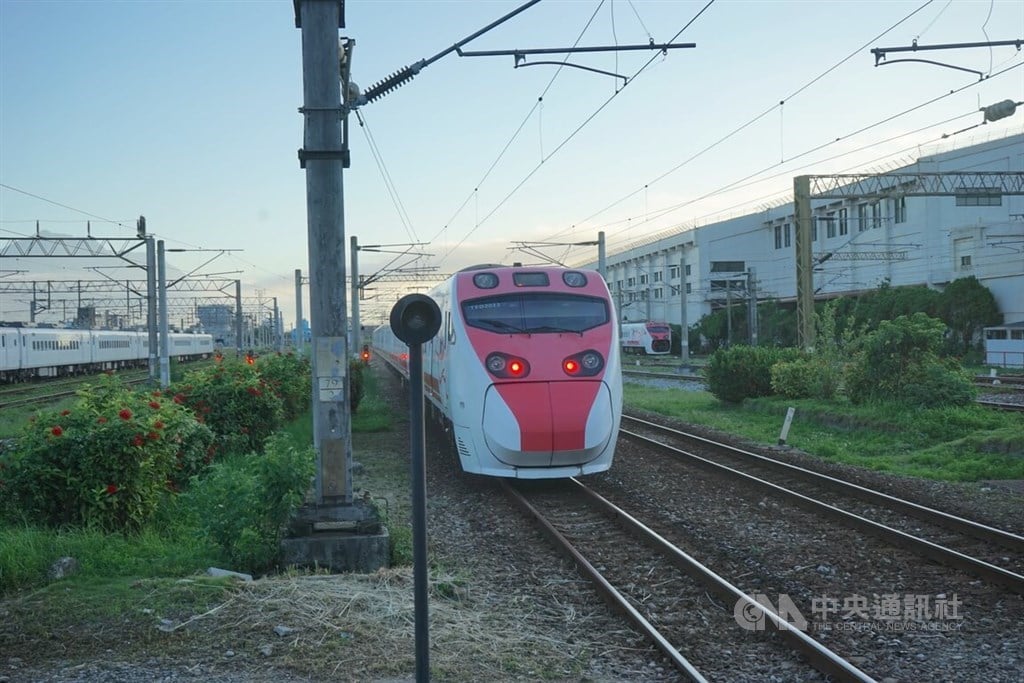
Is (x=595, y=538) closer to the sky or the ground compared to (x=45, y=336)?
closer to the ground

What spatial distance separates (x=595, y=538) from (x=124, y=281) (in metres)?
44.8

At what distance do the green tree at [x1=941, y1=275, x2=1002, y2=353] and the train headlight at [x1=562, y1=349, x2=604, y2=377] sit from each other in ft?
123

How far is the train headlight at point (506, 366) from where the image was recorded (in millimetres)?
12062

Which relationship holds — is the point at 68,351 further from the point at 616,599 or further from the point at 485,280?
the point at 616,599

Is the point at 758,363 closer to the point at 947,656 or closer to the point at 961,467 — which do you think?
the point at 961,467

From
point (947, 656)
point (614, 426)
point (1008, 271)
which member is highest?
point (1008, 271)

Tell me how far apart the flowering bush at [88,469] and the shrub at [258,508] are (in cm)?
129

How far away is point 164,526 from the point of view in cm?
953

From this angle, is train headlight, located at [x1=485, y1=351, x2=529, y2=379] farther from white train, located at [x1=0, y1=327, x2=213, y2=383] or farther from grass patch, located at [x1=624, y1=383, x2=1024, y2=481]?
white train, located at [x1=0, y1=327, x2=213, y2=383]

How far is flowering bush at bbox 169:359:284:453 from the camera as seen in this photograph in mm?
14023

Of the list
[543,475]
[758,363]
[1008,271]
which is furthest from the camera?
[1008,271]

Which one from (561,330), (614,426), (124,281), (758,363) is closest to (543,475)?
(614,426)

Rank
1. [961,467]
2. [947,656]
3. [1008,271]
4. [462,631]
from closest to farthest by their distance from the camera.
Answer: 1. [947,656]
2. [462,631]
3. [961,467]
4. [1008,271]

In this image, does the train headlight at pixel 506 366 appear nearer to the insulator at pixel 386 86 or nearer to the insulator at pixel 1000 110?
the insulator at pixel 386 86
